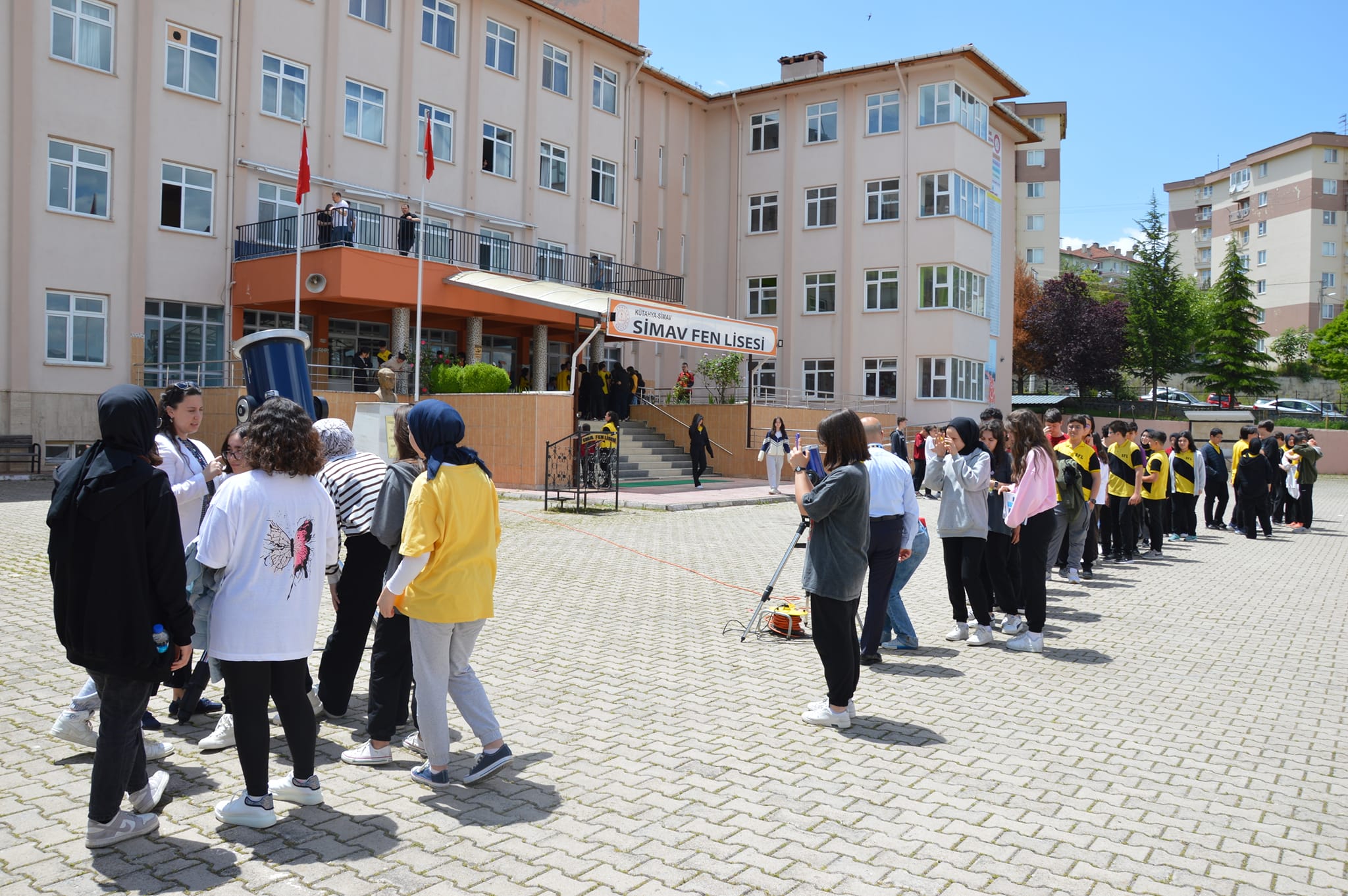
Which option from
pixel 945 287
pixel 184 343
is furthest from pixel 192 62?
pixel 945 287

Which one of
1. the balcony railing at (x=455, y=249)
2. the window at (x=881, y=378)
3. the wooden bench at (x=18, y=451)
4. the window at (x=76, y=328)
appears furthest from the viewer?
the window at (x=881, y=378)

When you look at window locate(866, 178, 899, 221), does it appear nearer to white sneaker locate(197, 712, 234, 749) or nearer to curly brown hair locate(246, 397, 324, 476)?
white sneaker locate(197, 712, 234, 749)

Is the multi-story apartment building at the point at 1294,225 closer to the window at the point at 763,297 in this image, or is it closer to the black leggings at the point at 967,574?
the window at the point at 763,297

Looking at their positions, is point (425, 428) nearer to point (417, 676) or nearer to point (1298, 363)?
point (417, 676)

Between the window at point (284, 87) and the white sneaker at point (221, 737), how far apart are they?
928 inches

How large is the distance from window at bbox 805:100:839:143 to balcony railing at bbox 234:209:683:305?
25.4ft

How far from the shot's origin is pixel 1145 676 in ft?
23.6

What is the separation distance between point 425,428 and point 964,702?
12.9ft

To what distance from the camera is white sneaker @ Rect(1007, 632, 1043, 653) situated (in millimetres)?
7852

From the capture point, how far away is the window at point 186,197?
23516 millimetres

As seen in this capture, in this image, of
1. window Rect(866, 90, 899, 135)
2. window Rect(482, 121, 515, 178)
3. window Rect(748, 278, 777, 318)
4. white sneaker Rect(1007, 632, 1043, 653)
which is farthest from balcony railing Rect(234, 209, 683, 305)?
white sneaker Rect(1007, 632, 1043, 653)

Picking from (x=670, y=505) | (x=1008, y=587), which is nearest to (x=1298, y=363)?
(x=670, y=505)

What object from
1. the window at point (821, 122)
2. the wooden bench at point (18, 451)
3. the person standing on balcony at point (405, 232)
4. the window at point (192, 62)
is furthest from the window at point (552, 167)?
the wooden bench at point (18, 451)

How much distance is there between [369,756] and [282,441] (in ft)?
5.78
